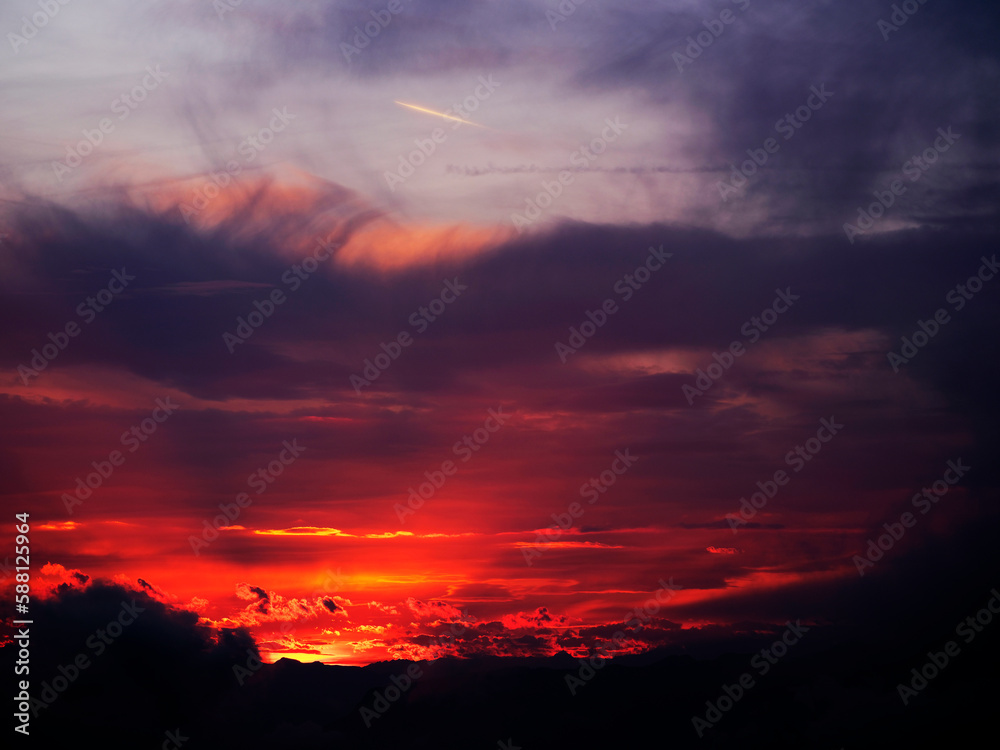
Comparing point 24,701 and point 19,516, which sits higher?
point 19,516

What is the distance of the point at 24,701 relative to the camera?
72375 millimetres

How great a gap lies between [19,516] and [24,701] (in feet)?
68.4

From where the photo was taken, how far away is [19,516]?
61.5 meters

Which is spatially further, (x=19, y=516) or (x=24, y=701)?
(x=24, y=701)
